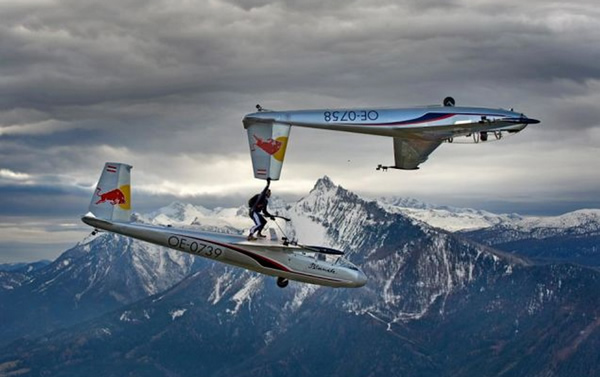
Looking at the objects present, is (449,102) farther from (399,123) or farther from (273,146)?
(273,146)

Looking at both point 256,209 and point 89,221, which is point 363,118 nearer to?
point 256,209

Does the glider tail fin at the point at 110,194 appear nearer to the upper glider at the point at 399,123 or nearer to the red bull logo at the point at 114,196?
the red bull logo at the point at 114,196

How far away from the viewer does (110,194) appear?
170 m

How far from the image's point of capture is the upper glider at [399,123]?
15325cm

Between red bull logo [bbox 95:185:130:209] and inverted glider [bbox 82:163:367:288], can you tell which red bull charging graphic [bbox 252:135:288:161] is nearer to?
inverted glider [bbox 82:163:367:288]

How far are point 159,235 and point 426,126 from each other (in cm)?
4595

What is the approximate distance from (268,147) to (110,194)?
32211 mm

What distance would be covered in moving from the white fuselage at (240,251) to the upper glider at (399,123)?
64.1 ft

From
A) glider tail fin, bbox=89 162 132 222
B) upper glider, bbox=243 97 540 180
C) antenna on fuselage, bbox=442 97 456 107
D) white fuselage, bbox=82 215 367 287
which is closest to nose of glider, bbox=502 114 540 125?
upper glider, bbox=243 97 540 180

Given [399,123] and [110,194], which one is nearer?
[399,123]

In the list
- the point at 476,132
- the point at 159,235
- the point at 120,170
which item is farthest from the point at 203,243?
the point at 476,132

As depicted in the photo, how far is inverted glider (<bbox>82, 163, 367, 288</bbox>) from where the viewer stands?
167 m

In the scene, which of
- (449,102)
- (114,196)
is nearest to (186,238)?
(114,196)

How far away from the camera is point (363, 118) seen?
522 ft
